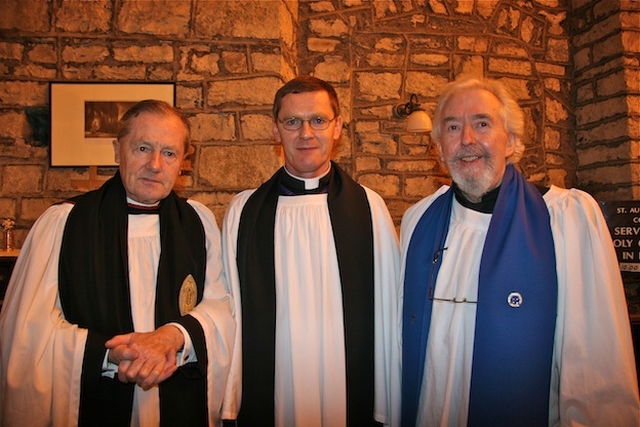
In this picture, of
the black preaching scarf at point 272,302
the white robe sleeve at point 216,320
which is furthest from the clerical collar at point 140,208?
the black preaching scarf at point 272,302

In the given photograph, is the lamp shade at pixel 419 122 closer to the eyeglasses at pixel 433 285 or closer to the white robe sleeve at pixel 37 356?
the eyeglasses at pixel 433 285

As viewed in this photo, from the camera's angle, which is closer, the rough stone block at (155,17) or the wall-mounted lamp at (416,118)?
the rough stone block at (155,17)

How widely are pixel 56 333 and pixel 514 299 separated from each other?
68.9 inches

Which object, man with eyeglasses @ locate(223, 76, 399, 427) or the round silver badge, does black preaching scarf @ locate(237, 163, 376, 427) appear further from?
the round silver badge

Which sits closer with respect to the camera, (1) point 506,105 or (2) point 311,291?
(1) point 506,105

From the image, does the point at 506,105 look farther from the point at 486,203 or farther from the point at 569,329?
the point at 569,329

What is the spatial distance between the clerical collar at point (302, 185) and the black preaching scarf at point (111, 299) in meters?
0.63

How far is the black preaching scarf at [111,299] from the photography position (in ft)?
5.66

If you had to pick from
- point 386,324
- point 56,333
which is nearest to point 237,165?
point 386,324

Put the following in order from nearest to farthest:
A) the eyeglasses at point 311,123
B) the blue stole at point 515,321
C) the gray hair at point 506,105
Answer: the blue stole at point 515,321
the gray hair at point 506,105
the eyeglasses at point 311,123

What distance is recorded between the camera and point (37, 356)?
159cm

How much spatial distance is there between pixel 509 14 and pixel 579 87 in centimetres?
109

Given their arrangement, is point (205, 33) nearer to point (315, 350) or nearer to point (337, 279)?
point (337, 279)

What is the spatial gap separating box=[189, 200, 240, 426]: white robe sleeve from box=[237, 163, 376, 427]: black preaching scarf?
0.10 meters
